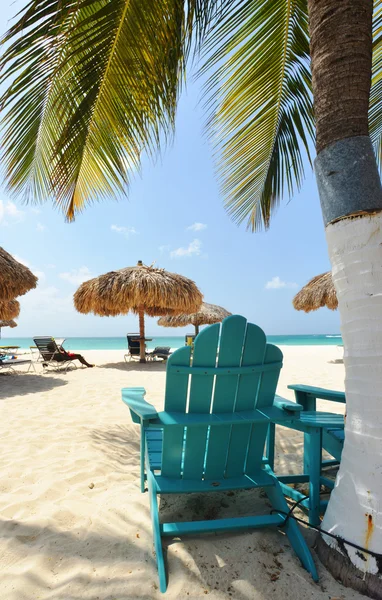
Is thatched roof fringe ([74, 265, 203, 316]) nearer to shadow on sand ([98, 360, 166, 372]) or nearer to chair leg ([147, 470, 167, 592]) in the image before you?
shadow on sand ([98, 360, 166, 372])

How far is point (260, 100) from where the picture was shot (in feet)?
9.93

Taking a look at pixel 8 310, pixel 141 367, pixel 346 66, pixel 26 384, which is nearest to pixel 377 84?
pixel 346 66

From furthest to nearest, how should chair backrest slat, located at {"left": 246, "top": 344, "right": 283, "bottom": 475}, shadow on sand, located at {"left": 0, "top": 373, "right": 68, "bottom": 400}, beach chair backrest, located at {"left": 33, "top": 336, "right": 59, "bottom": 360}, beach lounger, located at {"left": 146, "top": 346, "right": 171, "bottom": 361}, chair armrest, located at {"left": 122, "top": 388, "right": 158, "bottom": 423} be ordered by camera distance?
1. beach lounger, located at {"left": 146, "top": 346, "right": 171, "bottom": 361}
2. beach chair backrest, located at {"left": 33, "top": 336, "right": 59, "bottom": 360}
3. shadow on sand, located at {"left": 0, "top": 373, "right": 68, "bottom": 400}
4. chair backrest slat, located at {"left": 246, "top": 344, "right": 283, "bottom": 475}
5. chair armrest, located at {"left": 122, "top": 388, "right": 158, "bottom": 423}

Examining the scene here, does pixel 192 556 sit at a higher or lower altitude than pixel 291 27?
lower

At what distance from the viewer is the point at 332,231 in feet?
4.73

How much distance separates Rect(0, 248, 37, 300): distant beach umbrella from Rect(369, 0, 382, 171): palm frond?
6844mm

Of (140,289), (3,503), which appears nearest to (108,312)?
(140,289)

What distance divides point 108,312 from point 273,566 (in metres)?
9.08

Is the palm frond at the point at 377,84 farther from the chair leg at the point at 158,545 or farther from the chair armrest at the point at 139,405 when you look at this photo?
the chair leg at the point at 158,545

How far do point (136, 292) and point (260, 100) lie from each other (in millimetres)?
6427

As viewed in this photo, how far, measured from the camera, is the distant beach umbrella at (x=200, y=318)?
50.0 ft

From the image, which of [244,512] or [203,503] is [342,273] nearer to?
[244,512]

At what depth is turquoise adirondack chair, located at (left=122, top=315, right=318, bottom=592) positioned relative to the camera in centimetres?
151

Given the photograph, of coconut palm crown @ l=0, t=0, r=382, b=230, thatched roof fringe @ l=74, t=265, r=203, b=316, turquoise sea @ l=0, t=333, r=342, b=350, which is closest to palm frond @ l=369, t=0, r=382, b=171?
coconut palm crown @ l=0, t=0, r=382, b=230
